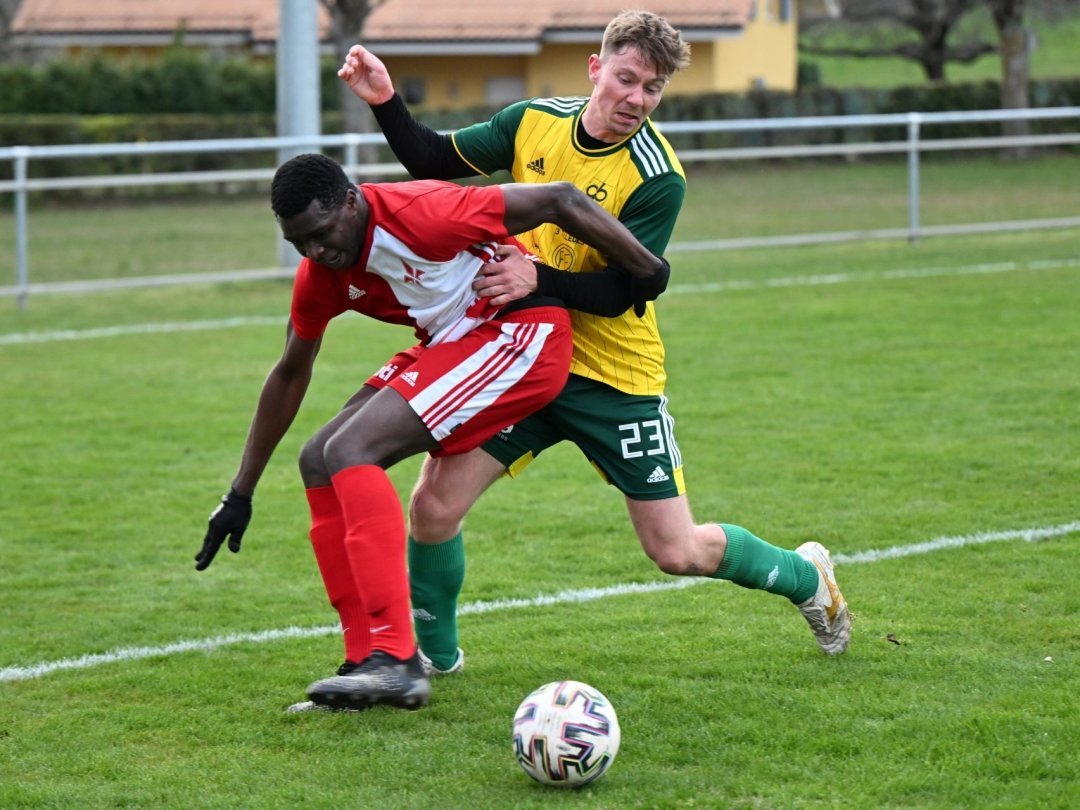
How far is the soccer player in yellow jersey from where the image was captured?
4.60 m

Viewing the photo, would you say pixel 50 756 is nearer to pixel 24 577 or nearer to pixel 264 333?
pixel 24 577

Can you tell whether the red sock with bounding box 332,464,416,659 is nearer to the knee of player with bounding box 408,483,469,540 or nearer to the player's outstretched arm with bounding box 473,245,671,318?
the knee of player with bounding box 408,483,469,540

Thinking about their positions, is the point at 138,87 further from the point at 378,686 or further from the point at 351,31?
the point at 378,686

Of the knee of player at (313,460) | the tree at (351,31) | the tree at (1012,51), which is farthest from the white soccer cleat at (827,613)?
the tree at (1012,51)

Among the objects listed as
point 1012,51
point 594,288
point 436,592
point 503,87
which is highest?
point 503,87

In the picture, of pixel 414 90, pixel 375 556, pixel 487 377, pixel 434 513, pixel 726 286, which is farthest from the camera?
pixel 414 90

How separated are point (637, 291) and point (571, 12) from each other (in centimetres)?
3342

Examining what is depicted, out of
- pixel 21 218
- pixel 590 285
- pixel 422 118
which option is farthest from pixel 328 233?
pixel 422 118

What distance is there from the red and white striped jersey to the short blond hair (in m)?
0.63

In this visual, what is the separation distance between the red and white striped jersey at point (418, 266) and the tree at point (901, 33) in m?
35.3

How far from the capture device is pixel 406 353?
4.61 metres

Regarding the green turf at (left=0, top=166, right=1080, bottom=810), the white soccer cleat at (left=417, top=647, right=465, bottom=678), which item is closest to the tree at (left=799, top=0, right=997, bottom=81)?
the green turf at (left=0, top=166, right=1080, bottom=810)

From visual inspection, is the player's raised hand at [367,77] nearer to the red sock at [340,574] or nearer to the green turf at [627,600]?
the red sock at [340,574]

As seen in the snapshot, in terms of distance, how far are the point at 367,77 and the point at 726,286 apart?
31.7 feet
